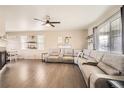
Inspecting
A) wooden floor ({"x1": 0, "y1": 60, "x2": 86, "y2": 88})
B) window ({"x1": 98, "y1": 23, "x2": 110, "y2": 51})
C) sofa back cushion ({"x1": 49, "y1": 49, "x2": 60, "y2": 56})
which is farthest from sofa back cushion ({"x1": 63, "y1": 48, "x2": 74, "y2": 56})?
wooden floor ({"x1": 0, "y1": 60, "x2": 86, "y2": 88})

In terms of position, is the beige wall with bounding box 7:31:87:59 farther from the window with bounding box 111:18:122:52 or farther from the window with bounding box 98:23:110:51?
the window with bounding box 111:18:122:52

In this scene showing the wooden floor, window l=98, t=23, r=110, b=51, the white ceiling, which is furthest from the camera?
window l=98, t=23, r=110, b=51

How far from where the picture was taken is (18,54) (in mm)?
9992

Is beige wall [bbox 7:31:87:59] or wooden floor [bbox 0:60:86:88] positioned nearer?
wooden floor [bbox 0:60:86:88]

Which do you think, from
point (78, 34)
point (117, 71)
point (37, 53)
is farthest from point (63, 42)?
point (117, 71)

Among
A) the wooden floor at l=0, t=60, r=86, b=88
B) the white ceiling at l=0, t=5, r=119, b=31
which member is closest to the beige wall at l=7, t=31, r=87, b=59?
the white ceiling at l=0, t=5, r=119, b=31

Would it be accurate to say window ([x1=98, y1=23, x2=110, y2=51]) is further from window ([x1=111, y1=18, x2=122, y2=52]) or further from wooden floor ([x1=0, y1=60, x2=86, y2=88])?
wooden floor ([x1=0, y1=60, x2=86, y2=88])

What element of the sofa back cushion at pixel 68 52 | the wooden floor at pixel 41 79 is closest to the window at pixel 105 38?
the wooden floor at pixel 41 79

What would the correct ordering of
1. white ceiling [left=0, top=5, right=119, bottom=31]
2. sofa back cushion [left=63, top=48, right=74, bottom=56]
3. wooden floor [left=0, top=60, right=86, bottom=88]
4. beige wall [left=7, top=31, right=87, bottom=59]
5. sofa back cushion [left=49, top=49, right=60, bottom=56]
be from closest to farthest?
1. wooden floor [left=0, top=60, right=86, bottom=88]
2. white ceiling [left=0, top=5, right=119, bottom=31]
3. sofa back cushion [left=63, top=48, right=74, bottom=56]
4. sofa back cushion [left=49, top=49, right=60, bottom=56]
5. beige wall [left=7, top=31, right=87, bottom=59]

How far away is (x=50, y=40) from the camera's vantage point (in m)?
9.70

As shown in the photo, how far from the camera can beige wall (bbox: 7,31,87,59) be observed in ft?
30.9

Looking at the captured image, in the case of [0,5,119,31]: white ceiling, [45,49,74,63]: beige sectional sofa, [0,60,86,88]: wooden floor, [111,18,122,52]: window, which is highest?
[0,5,119,31]: white ceiling

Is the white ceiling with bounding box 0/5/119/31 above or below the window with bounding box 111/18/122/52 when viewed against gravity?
above

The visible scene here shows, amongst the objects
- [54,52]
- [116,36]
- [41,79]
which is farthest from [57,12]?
[54,52]
